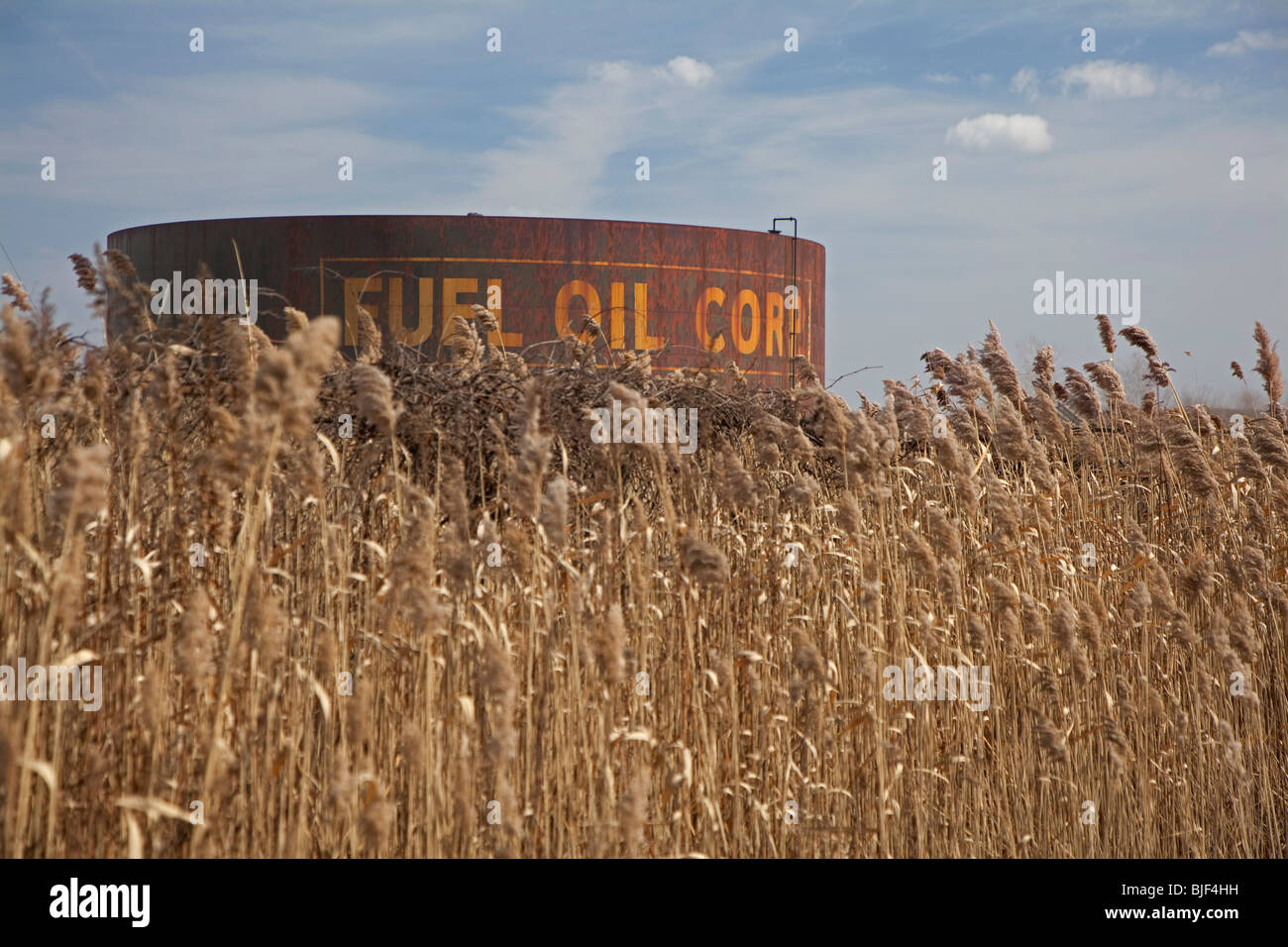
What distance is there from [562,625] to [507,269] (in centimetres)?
1602

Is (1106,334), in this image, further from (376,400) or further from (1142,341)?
(376,400)

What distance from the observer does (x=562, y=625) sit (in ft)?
11.2

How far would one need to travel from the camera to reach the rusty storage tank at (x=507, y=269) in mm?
18422

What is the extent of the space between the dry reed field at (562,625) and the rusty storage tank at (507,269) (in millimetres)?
13258

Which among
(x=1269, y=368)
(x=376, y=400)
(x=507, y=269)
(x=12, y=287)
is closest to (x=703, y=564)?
(x=376, y=400)

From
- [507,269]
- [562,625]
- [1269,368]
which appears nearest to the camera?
[562,625]

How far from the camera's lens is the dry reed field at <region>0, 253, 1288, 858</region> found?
225 centimetres

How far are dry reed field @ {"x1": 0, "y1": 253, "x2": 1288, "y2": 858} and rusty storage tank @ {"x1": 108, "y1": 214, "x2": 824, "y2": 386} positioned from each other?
13.3 meters

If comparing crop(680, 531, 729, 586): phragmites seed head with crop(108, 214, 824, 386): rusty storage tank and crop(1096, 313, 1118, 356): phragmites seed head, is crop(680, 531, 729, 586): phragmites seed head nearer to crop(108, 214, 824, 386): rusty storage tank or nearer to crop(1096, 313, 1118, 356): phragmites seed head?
crop(1096, 313, 1118, 356): phragmites seed head

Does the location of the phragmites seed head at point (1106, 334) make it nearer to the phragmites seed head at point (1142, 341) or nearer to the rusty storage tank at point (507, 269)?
the phragmites seed head at point (1142, 341)

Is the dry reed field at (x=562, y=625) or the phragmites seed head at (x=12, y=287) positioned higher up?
the phragmites seed head at (x=12, y=287)

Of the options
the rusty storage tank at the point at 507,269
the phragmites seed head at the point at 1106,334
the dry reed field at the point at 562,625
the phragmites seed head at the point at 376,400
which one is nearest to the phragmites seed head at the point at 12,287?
the dry reed field at the point at 562,625

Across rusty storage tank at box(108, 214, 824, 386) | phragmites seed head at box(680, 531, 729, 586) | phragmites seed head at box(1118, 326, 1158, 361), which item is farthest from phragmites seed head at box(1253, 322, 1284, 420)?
rusty storage tank at box(108, 214, 824, 386)
